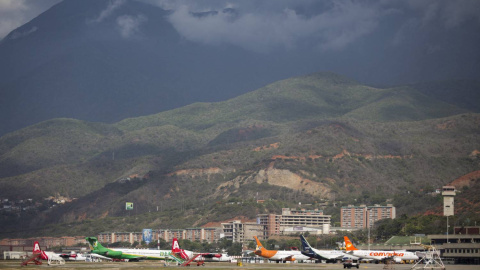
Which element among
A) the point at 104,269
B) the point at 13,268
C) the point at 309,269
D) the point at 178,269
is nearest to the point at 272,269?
the point at 309,269

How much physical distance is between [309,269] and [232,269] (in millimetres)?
15392

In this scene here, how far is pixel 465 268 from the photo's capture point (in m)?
178

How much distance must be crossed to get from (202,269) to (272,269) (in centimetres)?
1403

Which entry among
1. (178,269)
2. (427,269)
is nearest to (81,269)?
(178,269)

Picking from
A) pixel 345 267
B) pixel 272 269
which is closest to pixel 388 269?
pixel 345 267

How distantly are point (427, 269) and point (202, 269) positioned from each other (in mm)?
44138

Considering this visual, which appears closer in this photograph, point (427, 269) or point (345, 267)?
point (427, 269)

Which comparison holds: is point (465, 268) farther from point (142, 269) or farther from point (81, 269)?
point (81, 269)

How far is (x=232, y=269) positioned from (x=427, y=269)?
3821 cm

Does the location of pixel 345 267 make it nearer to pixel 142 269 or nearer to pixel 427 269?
pixel 427 269

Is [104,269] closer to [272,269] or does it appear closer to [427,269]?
[272,269]

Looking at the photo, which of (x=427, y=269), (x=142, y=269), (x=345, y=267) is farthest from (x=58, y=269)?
(x=427, y=269)

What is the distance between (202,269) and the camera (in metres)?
179

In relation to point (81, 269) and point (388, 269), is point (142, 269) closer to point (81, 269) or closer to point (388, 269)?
point (81, 269)
